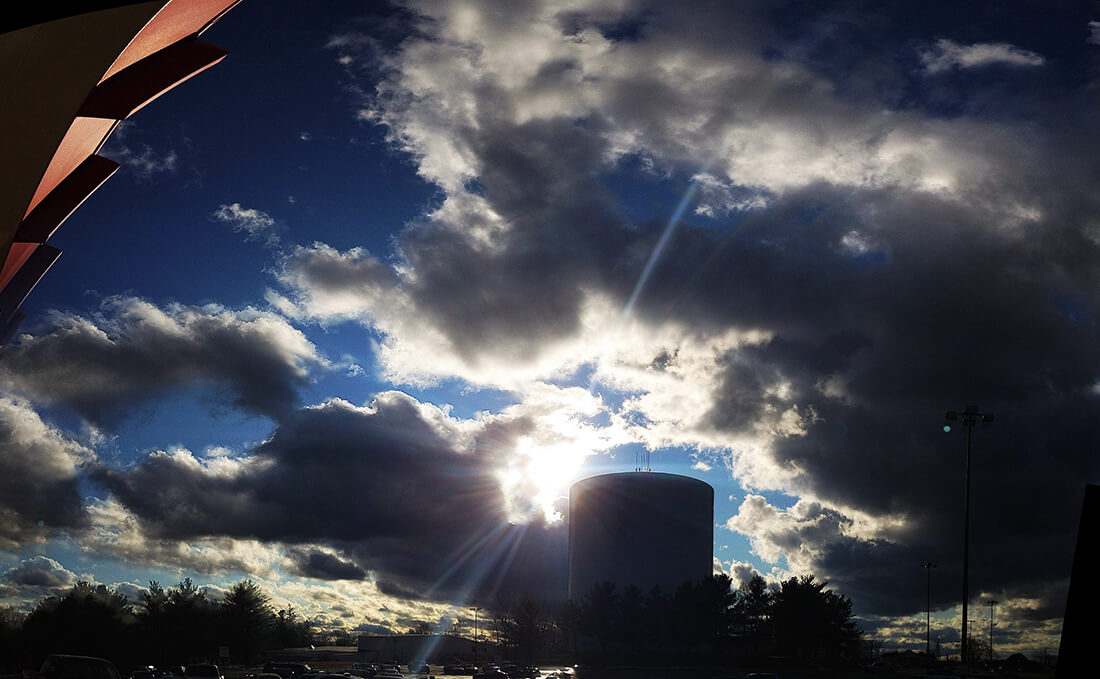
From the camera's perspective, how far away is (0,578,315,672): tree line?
89.0 metres

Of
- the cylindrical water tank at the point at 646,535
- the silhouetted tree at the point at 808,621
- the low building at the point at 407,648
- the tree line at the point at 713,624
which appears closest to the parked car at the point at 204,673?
the tree line at the point at 713,624

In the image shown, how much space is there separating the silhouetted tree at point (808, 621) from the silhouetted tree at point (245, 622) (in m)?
64.3

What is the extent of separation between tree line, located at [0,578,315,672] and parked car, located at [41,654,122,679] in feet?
205

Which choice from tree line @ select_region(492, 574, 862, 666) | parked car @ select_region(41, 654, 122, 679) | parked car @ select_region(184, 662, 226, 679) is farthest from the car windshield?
tree line @ select_region(492, 574, 862, 666)

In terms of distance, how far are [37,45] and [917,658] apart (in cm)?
17236

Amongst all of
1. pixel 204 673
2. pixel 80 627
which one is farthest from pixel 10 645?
pixel 204 673

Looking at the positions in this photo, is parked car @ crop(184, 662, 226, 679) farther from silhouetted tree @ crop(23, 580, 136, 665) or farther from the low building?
the low building

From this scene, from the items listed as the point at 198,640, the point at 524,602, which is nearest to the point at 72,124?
the point at 198,640

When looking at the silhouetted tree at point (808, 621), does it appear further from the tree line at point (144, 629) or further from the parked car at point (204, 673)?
the parked car at point (204, 673)

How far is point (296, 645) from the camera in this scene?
575 feet

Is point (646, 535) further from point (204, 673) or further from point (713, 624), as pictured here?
point (204, 673)

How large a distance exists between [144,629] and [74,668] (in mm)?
83848

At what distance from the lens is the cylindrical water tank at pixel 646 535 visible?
14775 cm

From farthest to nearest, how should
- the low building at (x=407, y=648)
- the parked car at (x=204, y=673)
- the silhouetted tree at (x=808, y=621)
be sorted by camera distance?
1. the low building at (x=407, y=648)
2. the silhouetted tree at (x=808, y=621)
3. the parked car at (x=204, y=673)
